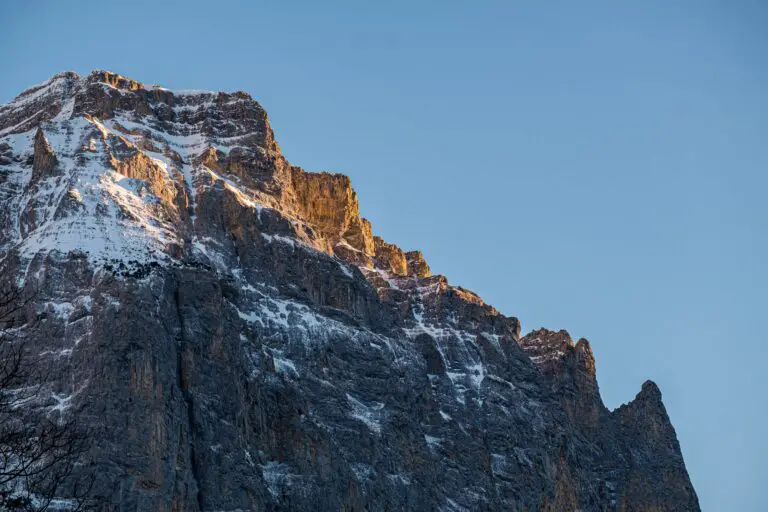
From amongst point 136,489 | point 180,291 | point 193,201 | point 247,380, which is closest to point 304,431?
point 247,380

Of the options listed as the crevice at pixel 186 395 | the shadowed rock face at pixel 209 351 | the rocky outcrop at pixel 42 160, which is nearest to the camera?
the shadowed rock face at pixel 209 351

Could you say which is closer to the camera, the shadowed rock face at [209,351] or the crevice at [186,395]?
the shadowed rock face at [209,351]

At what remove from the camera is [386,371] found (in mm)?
187625

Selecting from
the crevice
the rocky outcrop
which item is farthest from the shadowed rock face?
the rocky outcrop

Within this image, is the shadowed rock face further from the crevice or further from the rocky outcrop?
the rocky outcrop

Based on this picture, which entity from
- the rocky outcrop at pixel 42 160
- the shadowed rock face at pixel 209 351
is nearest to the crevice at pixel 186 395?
the shadowed rock face at pixel 209 351

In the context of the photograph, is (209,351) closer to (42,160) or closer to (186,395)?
(186,395)

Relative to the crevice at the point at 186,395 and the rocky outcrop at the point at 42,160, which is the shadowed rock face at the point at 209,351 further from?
the rocky outcrop at the point at 42,160

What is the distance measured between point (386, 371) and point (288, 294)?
17542 millimetres

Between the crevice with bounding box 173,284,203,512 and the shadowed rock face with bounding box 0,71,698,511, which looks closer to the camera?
the shadowed rock face with bounding box 0,71,698,511

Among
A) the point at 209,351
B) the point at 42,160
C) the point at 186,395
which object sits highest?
the point at 42,160

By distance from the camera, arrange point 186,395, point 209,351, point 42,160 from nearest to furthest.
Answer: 1. point 186,395
2. point 209,351
3. point 42,160

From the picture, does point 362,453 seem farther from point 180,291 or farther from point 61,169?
point 61,169

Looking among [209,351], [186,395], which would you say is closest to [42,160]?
[209,351]
